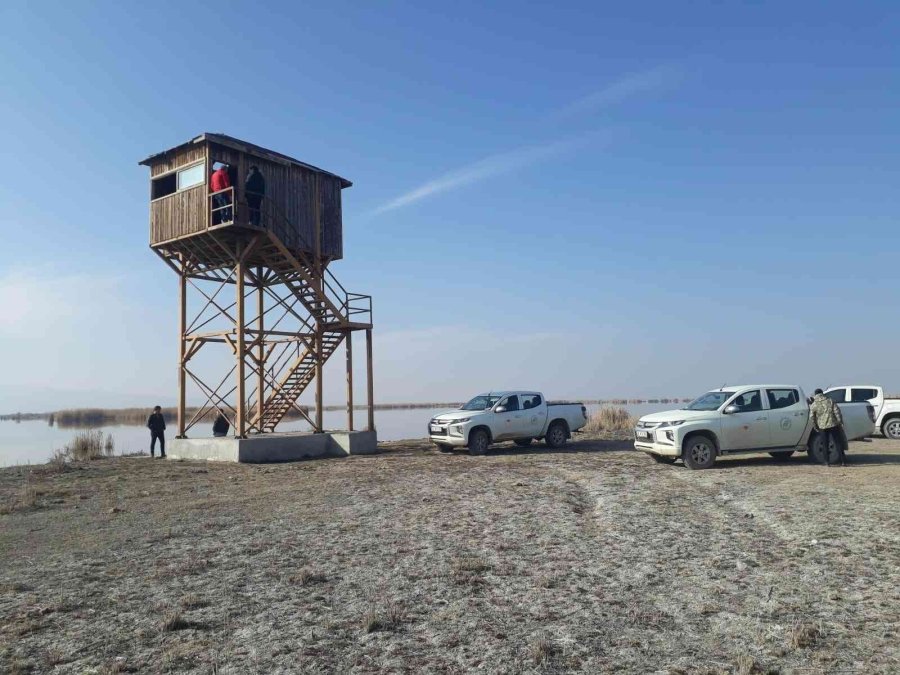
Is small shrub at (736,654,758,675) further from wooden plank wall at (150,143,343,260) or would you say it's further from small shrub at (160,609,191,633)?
wooden plank wall at (150,143,343,260)

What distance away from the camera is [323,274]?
75.3 ft

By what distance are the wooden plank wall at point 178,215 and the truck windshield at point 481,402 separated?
9.42m

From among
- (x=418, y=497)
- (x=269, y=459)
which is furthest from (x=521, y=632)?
(x=269, y=459)

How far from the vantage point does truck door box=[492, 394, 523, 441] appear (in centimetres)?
2025

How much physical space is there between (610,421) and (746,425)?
16300 millimetres

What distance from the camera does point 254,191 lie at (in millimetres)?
20281

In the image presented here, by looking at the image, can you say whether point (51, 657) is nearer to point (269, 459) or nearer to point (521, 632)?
point (521, 632)

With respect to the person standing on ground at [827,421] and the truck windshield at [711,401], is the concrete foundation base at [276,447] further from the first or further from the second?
the person standing on ground at [827,421]

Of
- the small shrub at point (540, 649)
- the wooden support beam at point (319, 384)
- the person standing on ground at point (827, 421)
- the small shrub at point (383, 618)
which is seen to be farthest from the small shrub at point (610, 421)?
the small shrub at point (540, 649)

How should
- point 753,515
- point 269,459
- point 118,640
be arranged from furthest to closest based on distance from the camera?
point 269,459
point 753,515
point 118,640

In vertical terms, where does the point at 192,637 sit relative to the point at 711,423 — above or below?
below

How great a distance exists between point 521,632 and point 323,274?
18.8 metres

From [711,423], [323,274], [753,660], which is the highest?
[323,274]

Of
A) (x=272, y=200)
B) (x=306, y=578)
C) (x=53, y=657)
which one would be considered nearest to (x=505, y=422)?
(x=272, y=200)
